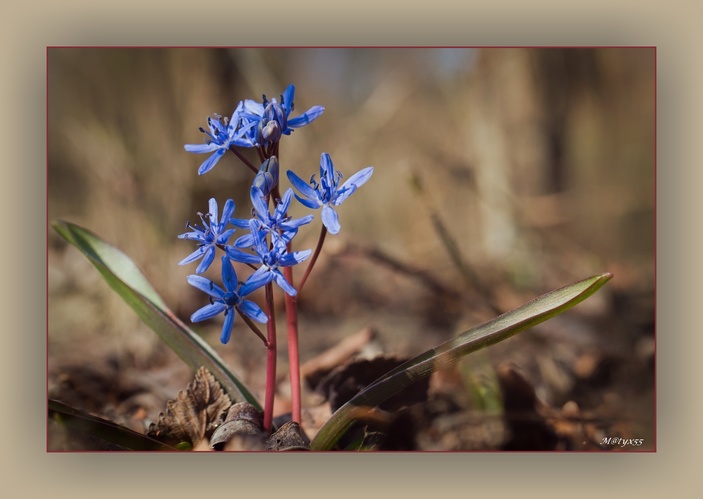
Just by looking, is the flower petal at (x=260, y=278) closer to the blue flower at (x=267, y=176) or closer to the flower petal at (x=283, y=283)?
the flower petal at (x=283, y=283)

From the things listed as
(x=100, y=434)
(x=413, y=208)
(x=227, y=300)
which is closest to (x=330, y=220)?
(x=227, y=300)

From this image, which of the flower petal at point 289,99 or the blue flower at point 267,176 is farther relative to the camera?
the flower petal at point 289,99

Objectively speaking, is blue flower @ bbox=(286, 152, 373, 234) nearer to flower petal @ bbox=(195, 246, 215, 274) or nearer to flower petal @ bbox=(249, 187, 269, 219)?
flower petal @ bbox=(249, 187, 269, 219)

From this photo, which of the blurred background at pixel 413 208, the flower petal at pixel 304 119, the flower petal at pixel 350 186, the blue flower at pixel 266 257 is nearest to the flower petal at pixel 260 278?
the blue flower at pixel 266 257

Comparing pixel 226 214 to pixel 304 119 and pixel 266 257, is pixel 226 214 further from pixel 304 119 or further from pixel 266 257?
pixel 304 119

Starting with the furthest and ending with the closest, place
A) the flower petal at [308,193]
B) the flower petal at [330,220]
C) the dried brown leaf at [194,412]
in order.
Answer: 1. the dried brown leaf at [194,412]
2. the flower petal at [308,193]
3. the flower petal at [330,220]
